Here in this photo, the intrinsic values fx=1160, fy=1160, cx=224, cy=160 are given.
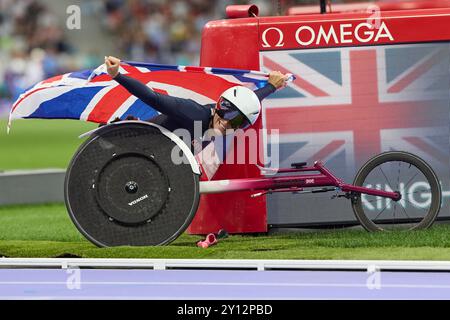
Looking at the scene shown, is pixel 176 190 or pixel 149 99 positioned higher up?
pixel 149 99

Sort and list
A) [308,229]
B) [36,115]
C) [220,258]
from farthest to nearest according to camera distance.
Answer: [308,229]
[36,115]
[220,258]

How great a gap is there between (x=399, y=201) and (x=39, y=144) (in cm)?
1459

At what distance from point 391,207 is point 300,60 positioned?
133cm

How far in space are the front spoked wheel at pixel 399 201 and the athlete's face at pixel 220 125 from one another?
1045 mm

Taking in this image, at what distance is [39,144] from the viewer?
22625 mm

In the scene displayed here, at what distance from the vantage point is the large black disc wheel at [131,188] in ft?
27.0

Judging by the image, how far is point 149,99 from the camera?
26.8 feet

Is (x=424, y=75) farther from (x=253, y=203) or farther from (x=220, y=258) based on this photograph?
(x=220, y=258)

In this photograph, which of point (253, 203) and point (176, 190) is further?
point (253, 203)

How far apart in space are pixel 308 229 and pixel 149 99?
186 cm

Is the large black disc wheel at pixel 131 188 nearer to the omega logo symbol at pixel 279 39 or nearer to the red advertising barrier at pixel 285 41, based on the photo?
the red advertising barrier at pixel 285 41

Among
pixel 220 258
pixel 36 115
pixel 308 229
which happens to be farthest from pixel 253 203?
pixel 36 115
